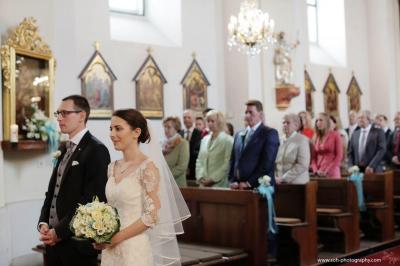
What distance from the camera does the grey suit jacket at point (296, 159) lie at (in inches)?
272

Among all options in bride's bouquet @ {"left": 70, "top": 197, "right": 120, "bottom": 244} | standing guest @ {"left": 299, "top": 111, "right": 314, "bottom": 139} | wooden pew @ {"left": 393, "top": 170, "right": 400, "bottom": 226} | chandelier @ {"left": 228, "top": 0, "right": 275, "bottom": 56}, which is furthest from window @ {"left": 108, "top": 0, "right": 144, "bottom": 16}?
bride's bouquet @ {"left": 70, "top": 197, "right": 120, "bottom": 244}

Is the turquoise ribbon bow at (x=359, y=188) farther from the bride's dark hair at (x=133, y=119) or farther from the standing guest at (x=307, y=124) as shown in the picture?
the bride's dark hair at (x=133, y=119)

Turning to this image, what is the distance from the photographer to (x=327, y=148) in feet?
27.8

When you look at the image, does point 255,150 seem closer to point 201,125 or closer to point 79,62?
point 201,125

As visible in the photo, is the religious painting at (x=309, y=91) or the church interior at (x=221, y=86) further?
the religious painting at (x=309, y=91)

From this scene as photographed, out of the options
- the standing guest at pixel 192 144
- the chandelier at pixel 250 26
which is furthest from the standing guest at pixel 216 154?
the chandelier at pixel 250 26

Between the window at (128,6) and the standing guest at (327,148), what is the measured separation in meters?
4.24

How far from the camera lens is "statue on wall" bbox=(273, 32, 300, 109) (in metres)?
11.7

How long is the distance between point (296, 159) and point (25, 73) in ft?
10.9

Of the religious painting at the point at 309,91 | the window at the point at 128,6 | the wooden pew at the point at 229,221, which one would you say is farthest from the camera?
the religious painting at the point at 309,91

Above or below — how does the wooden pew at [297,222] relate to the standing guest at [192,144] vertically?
below

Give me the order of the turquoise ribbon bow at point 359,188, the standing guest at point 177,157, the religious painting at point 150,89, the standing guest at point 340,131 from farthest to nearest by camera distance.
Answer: the religious painting at point 150,89, the standing guest at point 340,131, the turquoise ribbon bow at point 359,188, the standing guest at point 177,157

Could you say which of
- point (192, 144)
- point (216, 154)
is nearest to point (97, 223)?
point (216, 154)

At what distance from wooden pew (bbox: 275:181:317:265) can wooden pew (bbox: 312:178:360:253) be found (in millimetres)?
809
